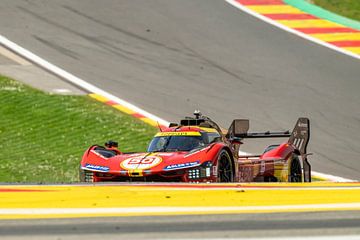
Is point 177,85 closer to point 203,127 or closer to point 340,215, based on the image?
point 203,127

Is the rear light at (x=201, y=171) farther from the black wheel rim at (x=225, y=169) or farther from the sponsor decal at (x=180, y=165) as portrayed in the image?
the black wheel rim at (x=225, y=169)

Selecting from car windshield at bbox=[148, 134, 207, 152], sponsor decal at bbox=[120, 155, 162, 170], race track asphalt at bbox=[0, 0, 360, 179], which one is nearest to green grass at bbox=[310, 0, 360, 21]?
race track asphalt at bbox=[0, 0, 360, 179]

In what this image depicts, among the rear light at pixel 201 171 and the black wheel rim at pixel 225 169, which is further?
the black wheel rim at pixel 225 169

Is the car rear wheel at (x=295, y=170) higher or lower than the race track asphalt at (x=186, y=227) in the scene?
lower

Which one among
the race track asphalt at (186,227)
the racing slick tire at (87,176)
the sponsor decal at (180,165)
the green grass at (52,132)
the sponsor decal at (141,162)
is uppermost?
the race track asphalt at (186,227)

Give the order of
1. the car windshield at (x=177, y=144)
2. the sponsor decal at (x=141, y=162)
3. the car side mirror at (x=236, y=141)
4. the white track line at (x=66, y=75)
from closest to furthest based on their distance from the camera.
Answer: the sponsor decal at (x=141, y=162), the car windshield at (x=177, y=144), the car side mirror at (x=236, y=141), the white track line at (x=66, y=75)

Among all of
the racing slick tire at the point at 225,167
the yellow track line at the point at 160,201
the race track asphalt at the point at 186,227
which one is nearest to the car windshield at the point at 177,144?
the racing slick tire at the point at 225,167

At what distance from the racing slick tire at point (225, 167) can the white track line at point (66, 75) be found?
251 inches

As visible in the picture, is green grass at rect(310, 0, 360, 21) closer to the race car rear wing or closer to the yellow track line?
the race car rear wing

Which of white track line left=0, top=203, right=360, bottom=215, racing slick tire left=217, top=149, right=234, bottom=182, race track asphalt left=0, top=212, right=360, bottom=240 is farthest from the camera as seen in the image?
racing slick tire left=217, top=149, right=234, bottom=182

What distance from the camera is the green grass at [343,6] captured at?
30188 mm

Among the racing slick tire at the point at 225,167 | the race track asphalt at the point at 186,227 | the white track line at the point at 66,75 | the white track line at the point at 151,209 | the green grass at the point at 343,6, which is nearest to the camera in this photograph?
the race track asphalt at the point at 186,227

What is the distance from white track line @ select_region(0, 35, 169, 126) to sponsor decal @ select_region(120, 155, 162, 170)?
6535mm

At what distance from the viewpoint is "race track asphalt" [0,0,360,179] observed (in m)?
20.5
